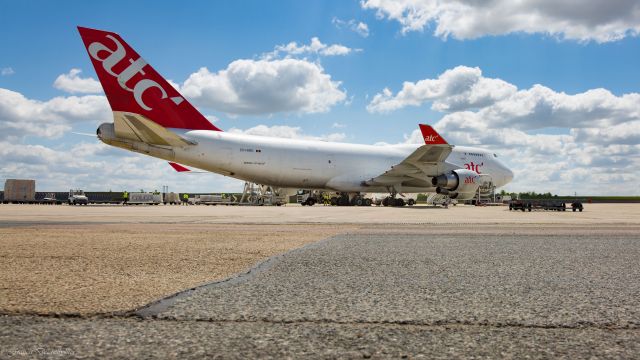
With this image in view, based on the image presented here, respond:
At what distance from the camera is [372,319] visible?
2883 mm

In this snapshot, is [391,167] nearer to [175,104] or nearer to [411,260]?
[175,104]

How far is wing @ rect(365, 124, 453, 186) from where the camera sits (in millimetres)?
34638

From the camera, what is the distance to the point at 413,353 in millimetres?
2229

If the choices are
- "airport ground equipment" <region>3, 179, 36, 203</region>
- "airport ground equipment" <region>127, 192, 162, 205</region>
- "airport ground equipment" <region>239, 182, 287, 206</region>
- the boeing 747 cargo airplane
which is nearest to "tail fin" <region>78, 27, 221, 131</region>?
the boeing 747 cargo airplane

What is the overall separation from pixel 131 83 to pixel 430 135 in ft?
68.1

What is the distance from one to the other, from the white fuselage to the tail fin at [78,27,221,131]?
1.29 metres

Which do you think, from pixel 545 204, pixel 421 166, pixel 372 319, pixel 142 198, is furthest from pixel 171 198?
pixel 372 319

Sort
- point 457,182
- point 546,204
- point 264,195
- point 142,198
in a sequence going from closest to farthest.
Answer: point 546,204 < point 457,182 < point 264,195 < point 142,198

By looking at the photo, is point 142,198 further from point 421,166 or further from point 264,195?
point 421,166

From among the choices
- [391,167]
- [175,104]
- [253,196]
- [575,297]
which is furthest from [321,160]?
[575,297]

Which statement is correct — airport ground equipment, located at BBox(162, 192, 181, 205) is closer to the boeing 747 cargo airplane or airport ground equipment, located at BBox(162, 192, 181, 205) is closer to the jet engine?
the boeing 747 cargo airplane

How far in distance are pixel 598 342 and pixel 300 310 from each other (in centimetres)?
154

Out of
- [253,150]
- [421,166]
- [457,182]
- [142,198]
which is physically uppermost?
[253,150]

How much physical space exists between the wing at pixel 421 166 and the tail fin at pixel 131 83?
14225mm
